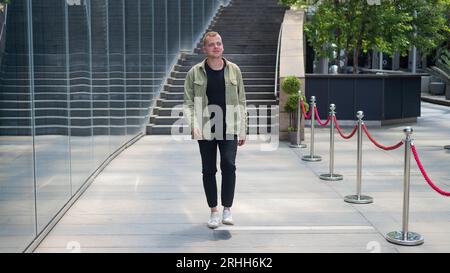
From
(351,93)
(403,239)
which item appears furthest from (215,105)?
(351,93)

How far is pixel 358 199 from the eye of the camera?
27.1 feet

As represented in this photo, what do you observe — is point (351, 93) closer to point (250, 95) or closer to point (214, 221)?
point (250, 95)

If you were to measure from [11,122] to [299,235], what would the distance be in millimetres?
2933

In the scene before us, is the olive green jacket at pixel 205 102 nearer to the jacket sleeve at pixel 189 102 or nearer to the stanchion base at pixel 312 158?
the jacket sleeve at pixel 189 102

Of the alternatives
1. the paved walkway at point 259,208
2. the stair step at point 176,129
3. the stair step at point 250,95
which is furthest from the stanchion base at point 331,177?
the stair step at point 250,95

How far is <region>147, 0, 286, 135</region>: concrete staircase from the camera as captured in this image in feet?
52.7

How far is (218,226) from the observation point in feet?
22.7

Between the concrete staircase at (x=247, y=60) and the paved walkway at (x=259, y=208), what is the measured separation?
11.3 feet

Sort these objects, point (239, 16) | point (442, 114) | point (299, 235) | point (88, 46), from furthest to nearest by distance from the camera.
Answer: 1. point (239, 16)
2. point (442, 114)
3. point (88, 46)
4. point (299, 235)

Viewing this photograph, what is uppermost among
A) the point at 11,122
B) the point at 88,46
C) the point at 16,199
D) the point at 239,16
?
the point at 239,16

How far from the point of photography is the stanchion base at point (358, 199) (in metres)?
8.18

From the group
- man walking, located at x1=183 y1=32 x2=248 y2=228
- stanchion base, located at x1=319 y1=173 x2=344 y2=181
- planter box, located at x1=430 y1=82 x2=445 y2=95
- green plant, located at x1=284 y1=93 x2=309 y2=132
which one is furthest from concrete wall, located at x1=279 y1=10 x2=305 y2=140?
planter box, located at x1=430 y1=82 x2=445 y2=95

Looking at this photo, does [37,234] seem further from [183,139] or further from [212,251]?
[183,139]
